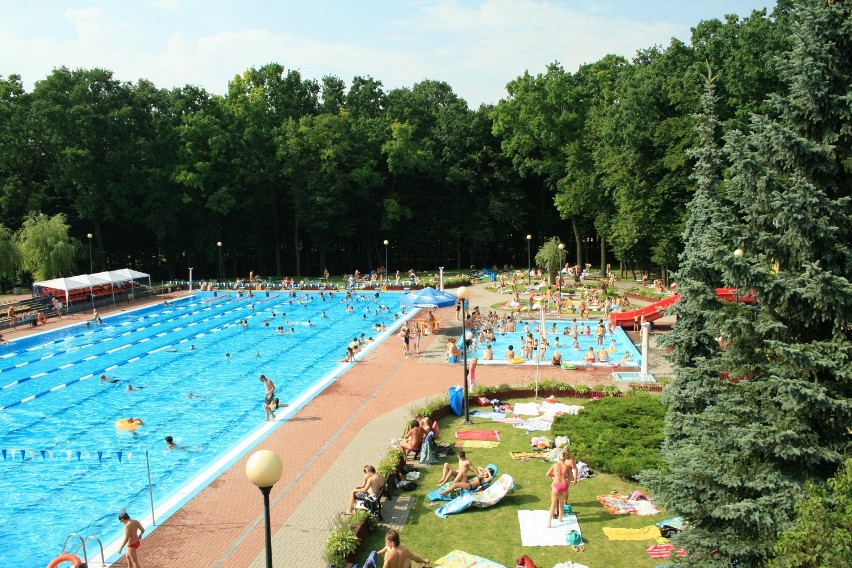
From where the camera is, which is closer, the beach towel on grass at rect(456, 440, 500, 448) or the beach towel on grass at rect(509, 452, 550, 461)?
the beach towel on grass at rect(509, 452, 550, 461)

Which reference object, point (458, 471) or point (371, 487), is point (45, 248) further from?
point (458, 471)

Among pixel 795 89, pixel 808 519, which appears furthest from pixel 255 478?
pixel 795 89

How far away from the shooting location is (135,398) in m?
23.7

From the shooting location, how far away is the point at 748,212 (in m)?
8.36

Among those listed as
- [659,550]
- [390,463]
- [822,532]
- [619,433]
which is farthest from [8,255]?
[822,532]

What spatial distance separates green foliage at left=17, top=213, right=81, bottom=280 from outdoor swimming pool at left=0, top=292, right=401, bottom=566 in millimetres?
7801

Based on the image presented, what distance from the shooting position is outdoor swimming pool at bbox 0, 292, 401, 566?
15.0m

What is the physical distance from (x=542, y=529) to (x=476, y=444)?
4.65 m

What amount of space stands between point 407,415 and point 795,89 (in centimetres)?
1374

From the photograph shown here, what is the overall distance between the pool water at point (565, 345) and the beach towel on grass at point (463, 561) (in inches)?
592

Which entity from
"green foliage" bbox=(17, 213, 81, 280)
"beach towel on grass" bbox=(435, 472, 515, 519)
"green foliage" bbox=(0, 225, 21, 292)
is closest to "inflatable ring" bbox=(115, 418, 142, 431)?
"beach towel on grass" bbox=(435, 472, 515, 519)

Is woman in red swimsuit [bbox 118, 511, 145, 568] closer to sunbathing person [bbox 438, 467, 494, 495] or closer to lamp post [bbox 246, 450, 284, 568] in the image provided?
lamp post [bbox 246, 450, 284, 568]

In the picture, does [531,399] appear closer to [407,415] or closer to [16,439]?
[407,415]

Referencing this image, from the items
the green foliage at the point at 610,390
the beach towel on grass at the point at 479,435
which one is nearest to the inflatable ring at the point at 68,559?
the beach towel on grass at the point at 479,435
